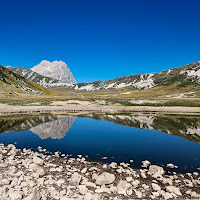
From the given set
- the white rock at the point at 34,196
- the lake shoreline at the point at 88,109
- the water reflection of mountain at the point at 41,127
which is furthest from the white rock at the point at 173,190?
the lake shoreline at the point at 88,109

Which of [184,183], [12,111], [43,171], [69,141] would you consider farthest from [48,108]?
[184,183]

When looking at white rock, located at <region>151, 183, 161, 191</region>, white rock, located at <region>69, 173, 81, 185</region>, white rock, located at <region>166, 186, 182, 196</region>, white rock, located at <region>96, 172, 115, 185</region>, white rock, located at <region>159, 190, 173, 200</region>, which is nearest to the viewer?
white rock, located at <region>159, 190, 173, 200</region>

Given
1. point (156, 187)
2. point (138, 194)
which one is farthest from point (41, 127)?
point (156, 187)

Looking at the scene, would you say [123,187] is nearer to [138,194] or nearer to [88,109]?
[138,194]

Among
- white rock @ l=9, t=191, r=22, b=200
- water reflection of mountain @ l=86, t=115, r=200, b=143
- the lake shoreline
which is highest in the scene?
the lake shoreline

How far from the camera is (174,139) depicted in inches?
1372

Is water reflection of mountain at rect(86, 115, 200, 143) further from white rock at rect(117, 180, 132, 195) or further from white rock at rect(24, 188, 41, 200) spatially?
white rock at rect(24, 188, 41, 200)

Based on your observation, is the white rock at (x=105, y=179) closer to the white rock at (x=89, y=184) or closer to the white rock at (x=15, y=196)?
the white rock at (x=89, y=184)

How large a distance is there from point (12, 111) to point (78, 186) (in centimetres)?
6439

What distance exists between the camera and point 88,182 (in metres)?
15.5

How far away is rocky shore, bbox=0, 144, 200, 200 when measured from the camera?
1347 centimetres

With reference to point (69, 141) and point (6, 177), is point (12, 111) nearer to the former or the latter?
point (69, 141)

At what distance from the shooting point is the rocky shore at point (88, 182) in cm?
1347

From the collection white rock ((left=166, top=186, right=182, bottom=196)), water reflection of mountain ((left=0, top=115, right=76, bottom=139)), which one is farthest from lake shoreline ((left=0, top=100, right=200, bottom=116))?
white rock ((left=166, top=186, right=182, bottom=196))
